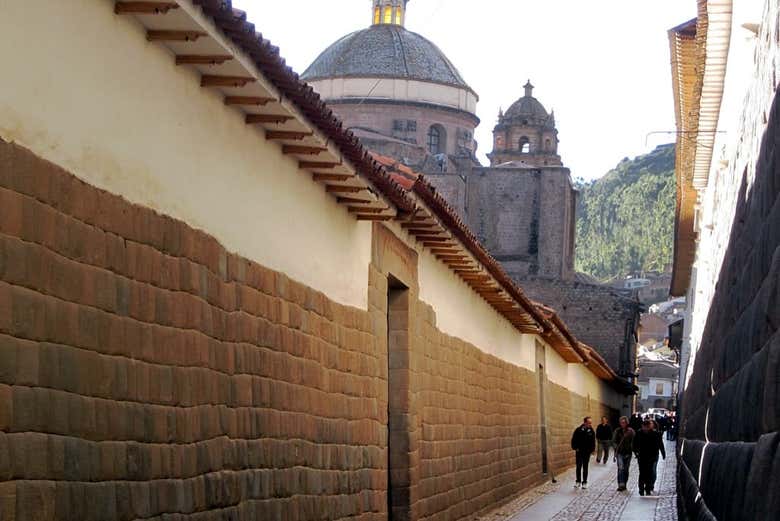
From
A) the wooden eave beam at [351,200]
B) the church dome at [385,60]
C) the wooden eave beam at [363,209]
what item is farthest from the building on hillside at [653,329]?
the wooden eave beam at [351,200]

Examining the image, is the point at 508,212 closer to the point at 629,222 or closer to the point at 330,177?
the point at 330,177

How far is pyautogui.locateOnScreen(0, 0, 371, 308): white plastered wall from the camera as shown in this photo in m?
5.84

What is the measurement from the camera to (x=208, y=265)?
8094 millimetres

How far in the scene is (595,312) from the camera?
2480 inches

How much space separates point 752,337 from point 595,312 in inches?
2220

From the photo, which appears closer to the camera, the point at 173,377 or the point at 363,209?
the point at 173,377

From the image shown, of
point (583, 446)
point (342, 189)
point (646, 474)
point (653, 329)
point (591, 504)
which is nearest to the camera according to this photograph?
point (342, 189)

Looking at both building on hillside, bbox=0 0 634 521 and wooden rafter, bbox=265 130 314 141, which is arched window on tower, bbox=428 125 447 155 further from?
wooden rafter, bbox=265 130 314 141

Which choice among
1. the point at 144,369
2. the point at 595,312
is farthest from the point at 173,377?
the point at 595,312

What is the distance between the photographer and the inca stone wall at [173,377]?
5.72 meters

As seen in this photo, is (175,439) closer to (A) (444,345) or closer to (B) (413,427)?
(B) (413,427)

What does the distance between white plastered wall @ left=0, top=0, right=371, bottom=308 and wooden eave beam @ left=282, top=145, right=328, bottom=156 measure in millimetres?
65

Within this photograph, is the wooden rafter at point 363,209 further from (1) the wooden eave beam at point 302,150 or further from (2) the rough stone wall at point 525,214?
(2) the rough stone wall at point 525,214

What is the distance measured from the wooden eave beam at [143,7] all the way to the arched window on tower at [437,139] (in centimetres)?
7554
